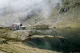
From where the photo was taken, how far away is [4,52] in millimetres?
93000

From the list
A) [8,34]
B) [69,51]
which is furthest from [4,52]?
[8,34]

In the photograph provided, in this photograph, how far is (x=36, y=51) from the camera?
332ft

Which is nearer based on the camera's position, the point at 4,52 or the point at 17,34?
the point at 4,52

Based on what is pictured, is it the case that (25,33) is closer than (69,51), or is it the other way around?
(69,51)

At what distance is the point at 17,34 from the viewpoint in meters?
166

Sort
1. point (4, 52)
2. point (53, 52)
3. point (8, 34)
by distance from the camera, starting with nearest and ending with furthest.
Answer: point (4, 52)
point (53, 52)
point (8, 34)

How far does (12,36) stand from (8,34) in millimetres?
Result: 7814

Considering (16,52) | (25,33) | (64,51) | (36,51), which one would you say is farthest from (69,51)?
(25,33)

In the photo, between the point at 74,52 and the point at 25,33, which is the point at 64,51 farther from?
the point at 25,33

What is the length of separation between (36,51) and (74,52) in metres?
19.1

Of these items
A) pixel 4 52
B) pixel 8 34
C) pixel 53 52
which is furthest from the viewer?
pixel 8 34

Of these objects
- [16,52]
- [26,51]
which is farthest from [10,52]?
[26,51]

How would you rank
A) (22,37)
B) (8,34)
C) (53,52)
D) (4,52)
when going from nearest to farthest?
1. (4,52)
2. (53,52)
3. (22,37)
4. (8,34)

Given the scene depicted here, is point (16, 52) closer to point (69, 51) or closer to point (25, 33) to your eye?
point (69, 51)
